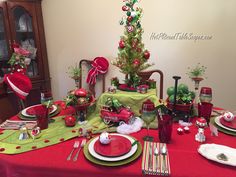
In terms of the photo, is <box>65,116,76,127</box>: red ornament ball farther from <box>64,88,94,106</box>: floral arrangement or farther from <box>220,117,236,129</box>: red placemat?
<box>220,117,236,129</box>: red placemat

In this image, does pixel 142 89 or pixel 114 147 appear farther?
pixel 142 89

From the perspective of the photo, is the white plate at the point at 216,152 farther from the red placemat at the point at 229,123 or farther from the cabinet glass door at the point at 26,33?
the cabinet glass door at the point at 26,33

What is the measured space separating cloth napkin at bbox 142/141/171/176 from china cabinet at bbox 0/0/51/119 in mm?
1717

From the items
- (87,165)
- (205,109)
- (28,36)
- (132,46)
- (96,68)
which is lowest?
(87,165)

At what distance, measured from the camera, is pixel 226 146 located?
0.92 metres

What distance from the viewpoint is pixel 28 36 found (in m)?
2.46

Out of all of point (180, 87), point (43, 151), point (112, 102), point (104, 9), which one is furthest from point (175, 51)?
point (43, 151)

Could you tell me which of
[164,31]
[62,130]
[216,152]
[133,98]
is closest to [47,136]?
[62,130]

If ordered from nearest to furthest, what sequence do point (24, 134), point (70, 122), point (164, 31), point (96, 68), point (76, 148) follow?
point (76, 148) < point (24, 134) < point (70, 122) < point (164, 31) < point (96, 68)

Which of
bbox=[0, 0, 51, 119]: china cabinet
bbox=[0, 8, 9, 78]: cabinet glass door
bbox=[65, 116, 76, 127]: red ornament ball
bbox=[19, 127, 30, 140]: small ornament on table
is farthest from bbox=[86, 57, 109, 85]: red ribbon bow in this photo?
bbox=[19, 127, 30, 140]: small ornament on table

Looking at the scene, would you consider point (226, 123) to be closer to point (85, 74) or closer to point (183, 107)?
point (183, 107)

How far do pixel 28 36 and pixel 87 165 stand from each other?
214 cm

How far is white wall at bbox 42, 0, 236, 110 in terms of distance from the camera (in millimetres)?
2174

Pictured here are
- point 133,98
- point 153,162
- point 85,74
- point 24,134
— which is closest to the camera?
point 153,162
